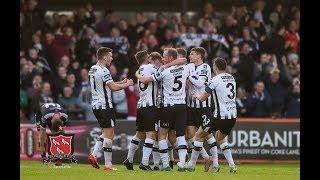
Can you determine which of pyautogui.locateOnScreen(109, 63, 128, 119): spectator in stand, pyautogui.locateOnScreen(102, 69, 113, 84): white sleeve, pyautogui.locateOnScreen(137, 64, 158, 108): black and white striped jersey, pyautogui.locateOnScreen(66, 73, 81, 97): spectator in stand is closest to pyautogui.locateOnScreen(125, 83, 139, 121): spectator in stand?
pyautogui.locateOnScreen(109, 63, 128, 119): spectator in stand

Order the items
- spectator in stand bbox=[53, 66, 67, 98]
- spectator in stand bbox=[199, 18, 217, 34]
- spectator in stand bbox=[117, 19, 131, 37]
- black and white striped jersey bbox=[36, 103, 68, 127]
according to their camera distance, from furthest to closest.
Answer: spectator in stand bbox=[117, 19, 131, 37] < spectator in stand bbox=[199, 18, 217, 34] < spectator in stand bbox=[53, 66, 67, 98] < black and white striped jersey bbox=[36, 103, 68, 127]

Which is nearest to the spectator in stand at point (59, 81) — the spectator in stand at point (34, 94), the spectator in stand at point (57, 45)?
the spectator in stand at point (34, 94)

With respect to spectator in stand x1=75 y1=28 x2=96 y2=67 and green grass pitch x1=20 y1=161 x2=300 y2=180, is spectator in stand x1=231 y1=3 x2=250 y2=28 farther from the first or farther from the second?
green grass pitch x1=20 y1=161 x2=300 y2=180

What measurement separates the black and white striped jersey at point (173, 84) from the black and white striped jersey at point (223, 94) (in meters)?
0.64

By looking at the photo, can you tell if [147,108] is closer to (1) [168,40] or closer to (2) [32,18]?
(1) [168,40]

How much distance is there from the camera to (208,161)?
18000mm

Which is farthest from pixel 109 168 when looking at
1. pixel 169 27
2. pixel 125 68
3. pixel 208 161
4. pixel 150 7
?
pixel 150 7

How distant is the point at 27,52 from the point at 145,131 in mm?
8526

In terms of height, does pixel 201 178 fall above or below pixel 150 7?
below

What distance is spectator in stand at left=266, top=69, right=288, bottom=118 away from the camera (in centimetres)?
2486

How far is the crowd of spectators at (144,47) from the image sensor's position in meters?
24.3
